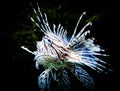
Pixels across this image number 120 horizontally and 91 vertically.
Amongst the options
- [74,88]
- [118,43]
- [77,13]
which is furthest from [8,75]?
[118,43]

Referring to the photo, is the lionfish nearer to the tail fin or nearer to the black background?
the tail fin

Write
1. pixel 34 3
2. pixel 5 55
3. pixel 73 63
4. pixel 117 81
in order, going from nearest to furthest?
pixel 73 63
pixel 117 81
pixel 5 55
pixel 34 3

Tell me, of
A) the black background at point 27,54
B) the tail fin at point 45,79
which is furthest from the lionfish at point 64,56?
the black background at point 27,54

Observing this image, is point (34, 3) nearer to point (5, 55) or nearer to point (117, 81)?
point (5, 55)

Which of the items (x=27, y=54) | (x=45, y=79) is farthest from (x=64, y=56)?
(x=27, y=54)

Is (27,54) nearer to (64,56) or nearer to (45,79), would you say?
(45,79)

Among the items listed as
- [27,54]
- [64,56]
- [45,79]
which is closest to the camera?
[64,56]

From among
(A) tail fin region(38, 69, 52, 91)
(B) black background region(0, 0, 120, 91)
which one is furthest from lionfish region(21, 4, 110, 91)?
(B) black background region(0, 0, 120, 91)

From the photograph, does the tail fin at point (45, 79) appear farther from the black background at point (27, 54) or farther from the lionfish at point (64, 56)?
the black background at point (27, 54)
